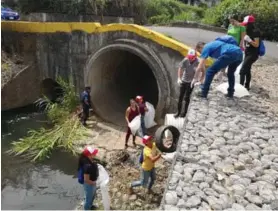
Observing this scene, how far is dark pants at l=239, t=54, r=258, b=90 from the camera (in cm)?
929

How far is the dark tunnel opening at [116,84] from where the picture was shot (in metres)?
14.8

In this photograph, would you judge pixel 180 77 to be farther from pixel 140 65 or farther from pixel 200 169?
pixel 140 65

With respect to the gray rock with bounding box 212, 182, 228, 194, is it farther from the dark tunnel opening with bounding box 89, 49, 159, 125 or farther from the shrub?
the shrub

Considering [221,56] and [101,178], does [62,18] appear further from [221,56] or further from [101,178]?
[101,178]

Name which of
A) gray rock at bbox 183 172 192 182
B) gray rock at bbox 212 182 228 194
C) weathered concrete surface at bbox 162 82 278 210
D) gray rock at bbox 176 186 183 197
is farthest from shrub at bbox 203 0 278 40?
gray rock at bbox 176 186 183 197

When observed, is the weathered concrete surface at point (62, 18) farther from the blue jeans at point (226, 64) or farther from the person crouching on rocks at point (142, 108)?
the blue jeans at point (226, 64)

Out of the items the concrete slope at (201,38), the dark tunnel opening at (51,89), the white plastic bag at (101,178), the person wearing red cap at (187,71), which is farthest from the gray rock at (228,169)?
the dark tunnel opening at (51,89)

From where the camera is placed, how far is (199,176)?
216 inches

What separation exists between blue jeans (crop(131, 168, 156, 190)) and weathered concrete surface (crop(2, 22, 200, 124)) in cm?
443

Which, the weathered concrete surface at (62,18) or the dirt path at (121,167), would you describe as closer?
the dirt path at (121,167)

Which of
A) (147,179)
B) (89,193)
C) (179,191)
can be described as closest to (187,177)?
(179,191)

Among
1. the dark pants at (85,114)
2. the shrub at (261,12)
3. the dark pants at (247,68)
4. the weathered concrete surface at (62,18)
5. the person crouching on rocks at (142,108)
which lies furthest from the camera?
the weathered concrete surface at (62,18)

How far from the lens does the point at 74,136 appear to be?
12.4 metres

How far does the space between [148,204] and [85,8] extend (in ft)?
42.0
